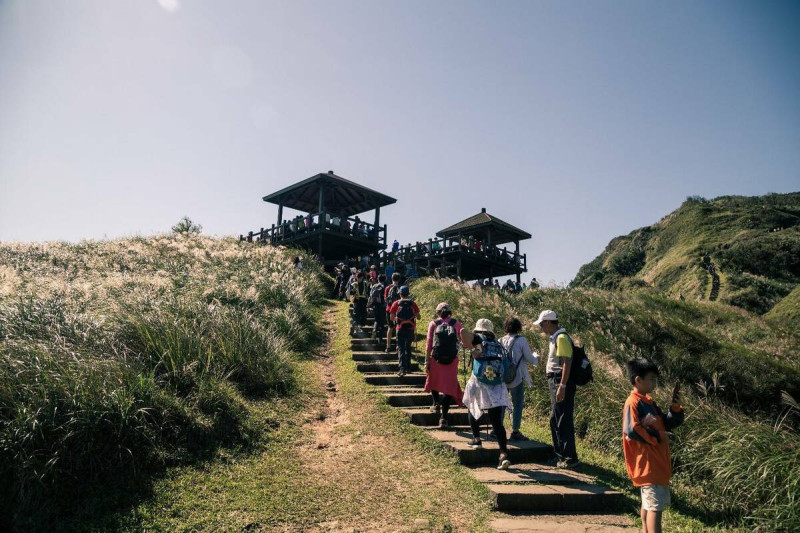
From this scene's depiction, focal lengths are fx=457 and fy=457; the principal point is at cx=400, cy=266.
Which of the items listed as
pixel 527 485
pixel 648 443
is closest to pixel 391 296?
pixel 527 485

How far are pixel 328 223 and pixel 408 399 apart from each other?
664 inches

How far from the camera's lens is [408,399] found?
8102mm

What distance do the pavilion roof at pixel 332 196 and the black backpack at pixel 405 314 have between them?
1604 centimetres

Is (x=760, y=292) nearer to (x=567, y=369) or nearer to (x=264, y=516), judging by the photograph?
(x=567, y=369)

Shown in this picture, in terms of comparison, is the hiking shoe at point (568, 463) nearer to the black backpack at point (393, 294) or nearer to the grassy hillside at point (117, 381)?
the grassy hillside at point (117, 381)

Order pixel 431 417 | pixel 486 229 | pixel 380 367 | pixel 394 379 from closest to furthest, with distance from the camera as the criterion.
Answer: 1. pixel 431 417
2. pixel 394 379
3. pixel 380 367
4. pixel 486 229

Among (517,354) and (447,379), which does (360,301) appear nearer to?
(447,379)

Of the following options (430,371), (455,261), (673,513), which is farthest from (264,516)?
(455,261)

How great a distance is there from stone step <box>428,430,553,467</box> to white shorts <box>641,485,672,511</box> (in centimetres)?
237

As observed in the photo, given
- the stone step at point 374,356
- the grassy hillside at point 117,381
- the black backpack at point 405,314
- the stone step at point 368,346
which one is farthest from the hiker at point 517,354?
the stone step at point 368,346

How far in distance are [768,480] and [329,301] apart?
14855 millimetres

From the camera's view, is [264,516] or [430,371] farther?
[430,371]

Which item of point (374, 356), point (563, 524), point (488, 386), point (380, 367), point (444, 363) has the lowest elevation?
point (563, 524)

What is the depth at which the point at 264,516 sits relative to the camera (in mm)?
4395
